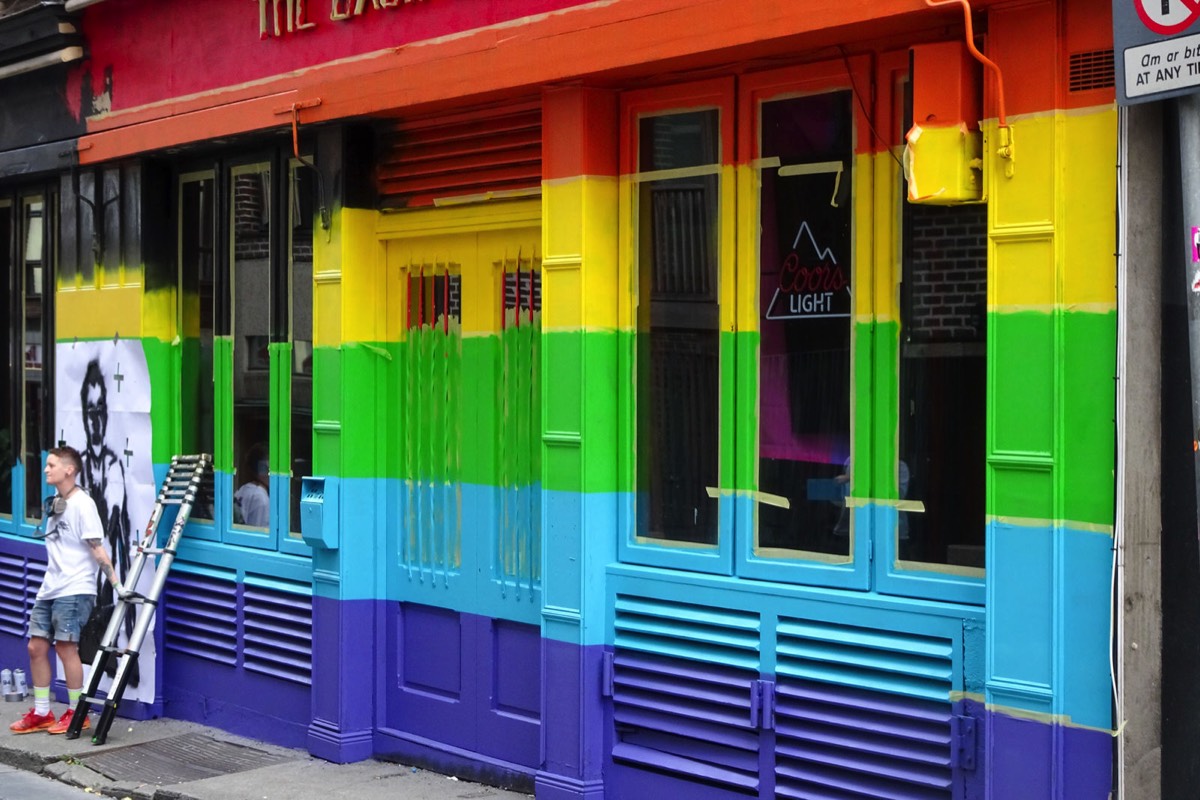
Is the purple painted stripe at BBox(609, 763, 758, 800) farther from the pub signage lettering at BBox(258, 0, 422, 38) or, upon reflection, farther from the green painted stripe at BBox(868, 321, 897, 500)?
the pub signage lettering at BBox(258, 0, 422, 38)

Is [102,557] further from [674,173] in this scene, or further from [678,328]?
[674,173]

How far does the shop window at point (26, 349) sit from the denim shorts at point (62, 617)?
1.85 m

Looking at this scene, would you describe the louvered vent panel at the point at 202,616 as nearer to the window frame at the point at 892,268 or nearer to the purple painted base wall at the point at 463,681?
the purple painted base wall at the point at 463,681

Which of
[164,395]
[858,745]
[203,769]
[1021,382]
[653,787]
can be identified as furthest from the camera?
[164,395]

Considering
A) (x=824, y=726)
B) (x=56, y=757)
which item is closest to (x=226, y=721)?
(x=56, y=757)

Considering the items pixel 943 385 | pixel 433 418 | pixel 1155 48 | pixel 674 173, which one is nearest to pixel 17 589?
pixel 433 418

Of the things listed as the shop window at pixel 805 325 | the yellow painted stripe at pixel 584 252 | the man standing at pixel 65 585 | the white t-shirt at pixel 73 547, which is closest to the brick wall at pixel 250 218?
the man standing at pixel 65 585

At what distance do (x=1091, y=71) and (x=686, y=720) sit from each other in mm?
3400

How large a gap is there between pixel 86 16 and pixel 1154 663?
28.9ft

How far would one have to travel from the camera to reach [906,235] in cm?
618

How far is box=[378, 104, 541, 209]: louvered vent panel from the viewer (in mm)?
7855

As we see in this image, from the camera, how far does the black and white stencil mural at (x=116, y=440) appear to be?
33.7ft

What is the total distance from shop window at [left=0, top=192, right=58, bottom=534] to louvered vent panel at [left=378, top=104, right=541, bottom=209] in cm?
404

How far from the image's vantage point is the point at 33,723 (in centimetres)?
992
